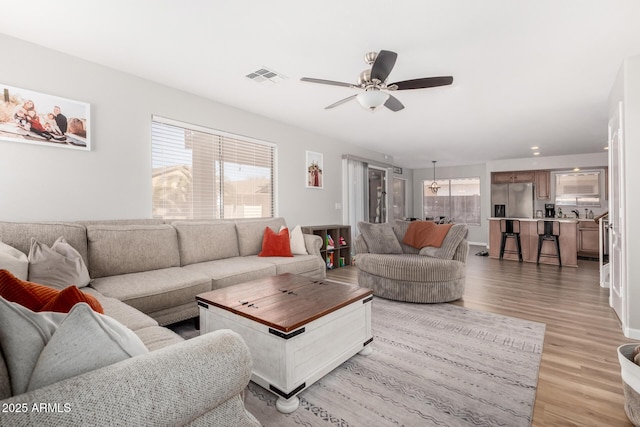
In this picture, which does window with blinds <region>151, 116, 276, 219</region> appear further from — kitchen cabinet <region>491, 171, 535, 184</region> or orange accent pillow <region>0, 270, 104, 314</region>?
kitchen cabinet <region>491, 171, 535, 184</region>

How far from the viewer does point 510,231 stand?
643 cm

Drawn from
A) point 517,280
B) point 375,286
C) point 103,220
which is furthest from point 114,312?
point 517,280

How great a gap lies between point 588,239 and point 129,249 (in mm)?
8783

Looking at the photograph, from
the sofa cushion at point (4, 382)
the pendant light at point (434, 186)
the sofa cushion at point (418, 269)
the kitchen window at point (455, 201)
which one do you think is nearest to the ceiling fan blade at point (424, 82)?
the sofa cushion at point (418, 269)

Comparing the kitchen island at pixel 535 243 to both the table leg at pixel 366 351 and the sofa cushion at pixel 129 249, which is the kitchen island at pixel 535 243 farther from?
Result: the sofa cushion at pixel 129 249

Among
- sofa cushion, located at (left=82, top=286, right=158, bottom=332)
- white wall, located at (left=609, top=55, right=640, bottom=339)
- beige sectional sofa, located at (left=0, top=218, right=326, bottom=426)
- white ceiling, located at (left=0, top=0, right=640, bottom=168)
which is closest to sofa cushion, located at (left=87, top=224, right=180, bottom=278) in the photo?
beige sectional sofa, located at (left=0, top=218, right=326, bottom=426)

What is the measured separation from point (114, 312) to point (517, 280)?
5.13 meters

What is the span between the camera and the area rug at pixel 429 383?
160 centimetres

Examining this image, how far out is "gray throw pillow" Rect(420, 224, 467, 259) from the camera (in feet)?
12.0

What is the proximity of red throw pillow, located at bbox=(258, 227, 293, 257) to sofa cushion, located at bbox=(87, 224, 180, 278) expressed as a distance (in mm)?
1034

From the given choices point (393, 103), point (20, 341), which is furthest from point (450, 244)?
point (20, 341)

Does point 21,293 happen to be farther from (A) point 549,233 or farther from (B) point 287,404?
(A) point 549,233

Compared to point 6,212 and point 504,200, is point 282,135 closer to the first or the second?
point 6,212

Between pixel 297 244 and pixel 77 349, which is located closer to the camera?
pixel 77 349
